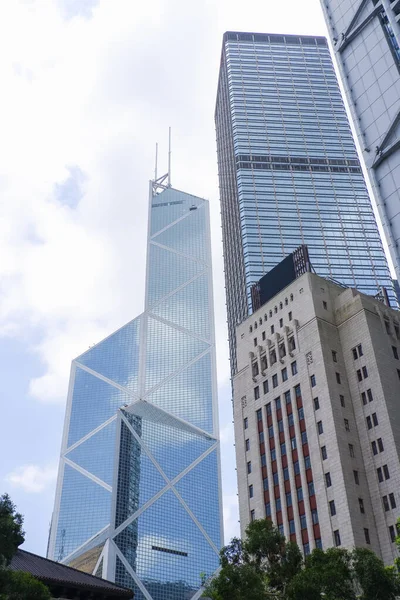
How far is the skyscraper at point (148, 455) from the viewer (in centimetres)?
14150

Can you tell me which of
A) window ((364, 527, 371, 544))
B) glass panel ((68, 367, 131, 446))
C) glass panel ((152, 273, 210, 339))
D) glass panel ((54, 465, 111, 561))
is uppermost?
glass panel ((152, 273, 210, 339))

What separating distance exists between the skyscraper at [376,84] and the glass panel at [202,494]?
12469 cm

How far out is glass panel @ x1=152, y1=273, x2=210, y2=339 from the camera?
189 metres

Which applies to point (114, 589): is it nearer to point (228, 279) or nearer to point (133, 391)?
point (228, 279)

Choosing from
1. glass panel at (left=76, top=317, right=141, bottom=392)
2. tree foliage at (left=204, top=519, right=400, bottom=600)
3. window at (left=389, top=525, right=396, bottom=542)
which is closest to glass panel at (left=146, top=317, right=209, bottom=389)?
glass panel at (left=76, top=317, right=141, bottom=392)

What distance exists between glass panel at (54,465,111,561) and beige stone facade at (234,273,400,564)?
7770 cm

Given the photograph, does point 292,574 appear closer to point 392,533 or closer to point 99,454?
point 392,533

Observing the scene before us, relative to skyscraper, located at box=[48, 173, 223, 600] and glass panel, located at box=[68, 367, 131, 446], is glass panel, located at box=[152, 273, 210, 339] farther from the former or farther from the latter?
glass panel, located at box=[68, 367, 131, 446]

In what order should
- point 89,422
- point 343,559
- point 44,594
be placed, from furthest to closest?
point 89,422 < point 343,559 < point 44,594

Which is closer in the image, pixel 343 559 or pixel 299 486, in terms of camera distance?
pixel 343 559

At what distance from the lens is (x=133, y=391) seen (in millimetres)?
171125

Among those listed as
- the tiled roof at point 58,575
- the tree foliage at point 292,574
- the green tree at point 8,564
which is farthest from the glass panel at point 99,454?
the green tree at point 8,564

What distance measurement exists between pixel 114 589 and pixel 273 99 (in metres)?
153

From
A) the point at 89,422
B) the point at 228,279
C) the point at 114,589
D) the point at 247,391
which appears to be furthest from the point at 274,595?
the point at 89,422
